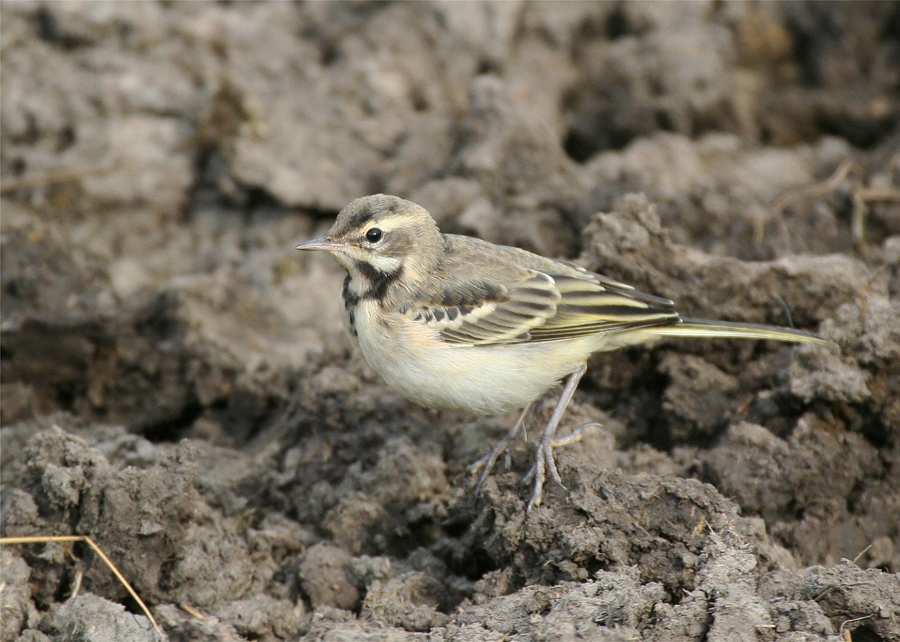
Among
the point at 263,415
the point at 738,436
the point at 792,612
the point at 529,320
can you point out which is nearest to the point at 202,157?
the point at 263,415

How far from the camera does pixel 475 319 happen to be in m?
5.83

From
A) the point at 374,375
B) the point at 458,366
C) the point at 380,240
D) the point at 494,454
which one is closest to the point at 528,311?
the point at 458,366

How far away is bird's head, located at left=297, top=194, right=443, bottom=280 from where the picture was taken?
19.1 feet

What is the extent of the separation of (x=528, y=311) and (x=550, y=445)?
0.97 meters

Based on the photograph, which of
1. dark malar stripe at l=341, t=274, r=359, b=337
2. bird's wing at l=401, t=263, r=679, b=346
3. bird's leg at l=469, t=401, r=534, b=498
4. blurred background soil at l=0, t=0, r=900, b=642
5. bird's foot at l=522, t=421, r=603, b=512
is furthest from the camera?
dark malar stripe at l=341, t=274, r=359, b=337

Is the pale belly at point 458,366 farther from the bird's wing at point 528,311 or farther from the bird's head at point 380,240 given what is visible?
the bird's head at point 380,240

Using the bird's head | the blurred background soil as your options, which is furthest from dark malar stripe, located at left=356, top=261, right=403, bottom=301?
the blurred background soil

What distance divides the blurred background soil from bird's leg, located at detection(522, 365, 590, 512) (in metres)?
0.08

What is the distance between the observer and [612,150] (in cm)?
952

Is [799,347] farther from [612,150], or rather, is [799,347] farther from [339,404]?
[612,150]

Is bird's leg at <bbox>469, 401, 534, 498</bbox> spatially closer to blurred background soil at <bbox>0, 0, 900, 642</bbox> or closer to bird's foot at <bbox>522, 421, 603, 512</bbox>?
blurred background soil at <bbox>0, 0, 900, 642</bbox>

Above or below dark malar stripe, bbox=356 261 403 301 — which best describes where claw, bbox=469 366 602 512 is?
below

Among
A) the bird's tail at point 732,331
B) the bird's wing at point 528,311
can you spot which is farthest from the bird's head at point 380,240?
the bird's tail at point 732,331

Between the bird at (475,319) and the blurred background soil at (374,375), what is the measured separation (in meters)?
0.48
